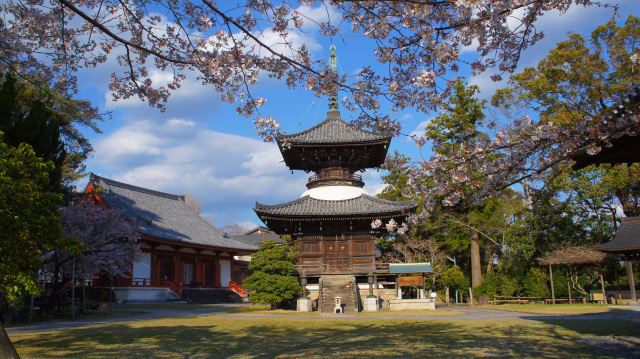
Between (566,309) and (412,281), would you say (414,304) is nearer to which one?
(412,281)

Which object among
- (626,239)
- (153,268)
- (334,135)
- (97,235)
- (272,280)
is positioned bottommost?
(272,280)

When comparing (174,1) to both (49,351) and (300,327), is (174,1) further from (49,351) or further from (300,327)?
(300,327)

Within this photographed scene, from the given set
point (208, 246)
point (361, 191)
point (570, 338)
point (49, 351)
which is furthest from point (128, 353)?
point (208, 246)

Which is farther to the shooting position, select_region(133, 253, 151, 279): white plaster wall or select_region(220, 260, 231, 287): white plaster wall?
select_region(220, 260, 231, 287): white plaster wall

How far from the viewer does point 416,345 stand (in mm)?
7324

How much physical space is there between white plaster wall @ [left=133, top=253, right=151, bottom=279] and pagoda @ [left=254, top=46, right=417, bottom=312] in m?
10.3

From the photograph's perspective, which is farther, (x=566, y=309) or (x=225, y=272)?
(x=225, y=272)

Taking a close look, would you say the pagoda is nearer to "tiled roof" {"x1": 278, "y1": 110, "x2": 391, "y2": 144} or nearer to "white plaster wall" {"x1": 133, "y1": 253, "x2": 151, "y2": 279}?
"tiled roof" {"x1": 278, "y1": 110, "x2": 391, "y2": 144}

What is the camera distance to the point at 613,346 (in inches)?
273

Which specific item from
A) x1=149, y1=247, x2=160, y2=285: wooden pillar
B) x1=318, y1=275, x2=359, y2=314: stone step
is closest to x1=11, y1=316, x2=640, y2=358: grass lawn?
x1=318, y1=275, x2=359, y2=314: stone step

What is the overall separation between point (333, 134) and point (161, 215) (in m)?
15.5

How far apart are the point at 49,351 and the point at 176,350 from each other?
2023mm

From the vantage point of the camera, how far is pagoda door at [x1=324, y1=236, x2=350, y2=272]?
19062mm

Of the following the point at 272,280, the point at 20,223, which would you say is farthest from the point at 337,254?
the point at 20,223
